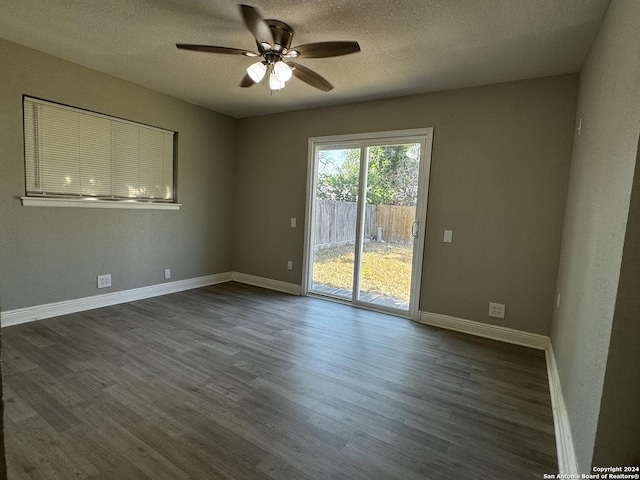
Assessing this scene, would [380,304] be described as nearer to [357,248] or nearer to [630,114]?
[357,248]

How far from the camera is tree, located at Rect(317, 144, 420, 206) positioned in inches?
149

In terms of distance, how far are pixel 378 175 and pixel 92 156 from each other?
324 centimetres

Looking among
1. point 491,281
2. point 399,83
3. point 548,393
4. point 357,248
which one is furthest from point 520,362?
point 399,83

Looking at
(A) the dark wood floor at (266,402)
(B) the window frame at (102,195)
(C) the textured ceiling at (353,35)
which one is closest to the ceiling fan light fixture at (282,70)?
(C) the textured ceiling at (353,35)

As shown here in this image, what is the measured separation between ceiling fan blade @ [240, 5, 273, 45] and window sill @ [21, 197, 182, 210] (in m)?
2.61

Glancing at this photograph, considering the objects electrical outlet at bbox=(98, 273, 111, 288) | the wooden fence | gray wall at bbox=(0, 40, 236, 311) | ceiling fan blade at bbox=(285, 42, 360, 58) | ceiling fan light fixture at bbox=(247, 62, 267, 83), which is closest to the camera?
ceiling fan blade at bbox=(285, 42, 360, 58)

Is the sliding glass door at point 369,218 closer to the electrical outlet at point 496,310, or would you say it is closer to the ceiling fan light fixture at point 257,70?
the electrical outlet at point 496,310

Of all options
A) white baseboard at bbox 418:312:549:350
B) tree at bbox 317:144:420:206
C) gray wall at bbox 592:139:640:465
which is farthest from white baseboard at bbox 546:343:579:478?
tree at bbox 317:144:420:206

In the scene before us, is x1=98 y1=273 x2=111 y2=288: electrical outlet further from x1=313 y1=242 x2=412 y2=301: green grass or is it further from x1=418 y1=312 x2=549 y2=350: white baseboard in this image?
x1=418 y1=312 x2=549 y2=350: white baseboard

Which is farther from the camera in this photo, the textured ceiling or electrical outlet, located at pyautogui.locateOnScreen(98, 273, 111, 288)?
electrical outlet, located at pyautogui.locateOnScreen(98, 273, 111, 288)

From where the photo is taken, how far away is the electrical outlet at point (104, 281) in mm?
3709

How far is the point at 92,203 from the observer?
11.7 ft

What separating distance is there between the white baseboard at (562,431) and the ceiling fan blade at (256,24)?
2.81 m

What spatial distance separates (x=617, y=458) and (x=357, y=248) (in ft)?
10.2
